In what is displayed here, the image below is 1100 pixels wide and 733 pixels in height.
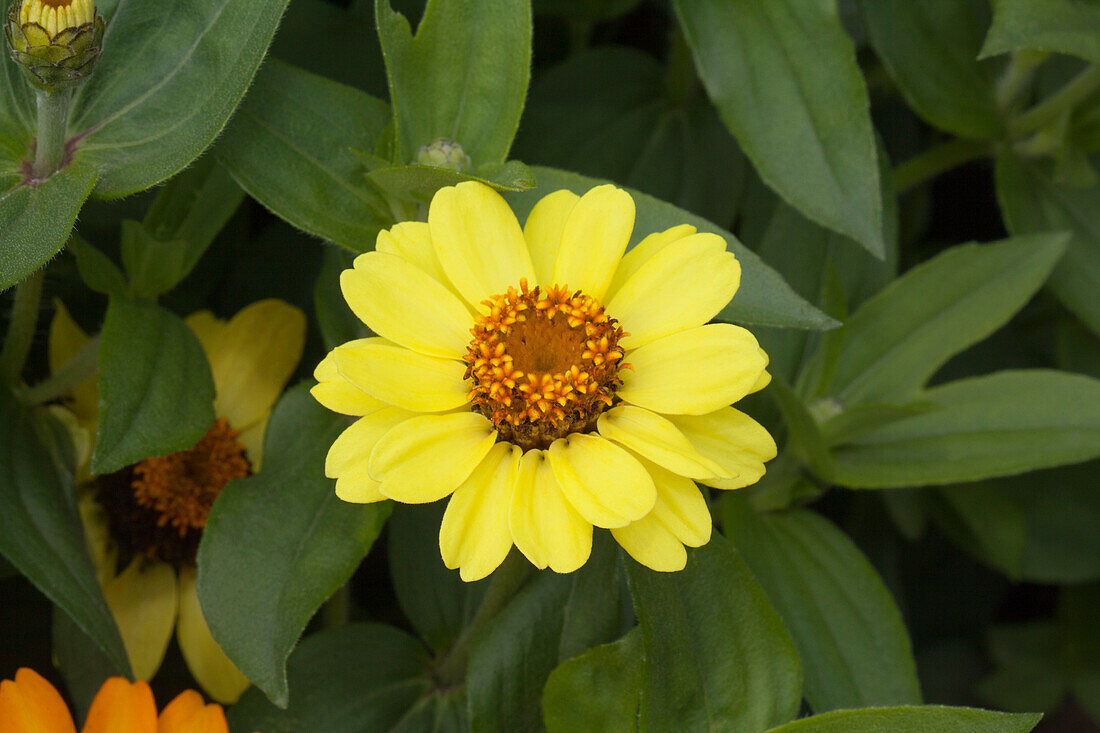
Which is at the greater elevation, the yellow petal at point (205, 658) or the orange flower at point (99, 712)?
the orange flower at point (99, 712)

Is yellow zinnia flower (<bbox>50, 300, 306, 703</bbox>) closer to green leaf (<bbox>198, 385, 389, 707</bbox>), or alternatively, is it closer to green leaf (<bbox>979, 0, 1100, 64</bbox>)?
green leaf (<bbox>198, 385, 389, 707</bbox>)

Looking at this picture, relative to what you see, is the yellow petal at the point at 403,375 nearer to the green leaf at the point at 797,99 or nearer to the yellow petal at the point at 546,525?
the yellow petal at the point at 546,525

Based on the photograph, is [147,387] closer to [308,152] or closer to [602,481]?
[308,152]

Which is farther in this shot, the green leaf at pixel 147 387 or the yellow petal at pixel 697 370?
the green leaf at pixel 147 387

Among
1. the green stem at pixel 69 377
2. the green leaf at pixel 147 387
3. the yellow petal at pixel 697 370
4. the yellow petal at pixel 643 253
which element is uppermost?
the yellow petal at pixel 643 253

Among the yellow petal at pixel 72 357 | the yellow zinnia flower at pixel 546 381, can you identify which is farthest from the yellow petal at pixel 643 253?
the yellow petal at pixel 72 357

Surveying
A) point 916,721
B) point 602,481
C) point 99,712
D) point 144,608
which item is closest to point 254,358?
point 144,608

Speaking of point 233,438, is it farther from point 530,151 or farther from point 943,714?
point 943,714
